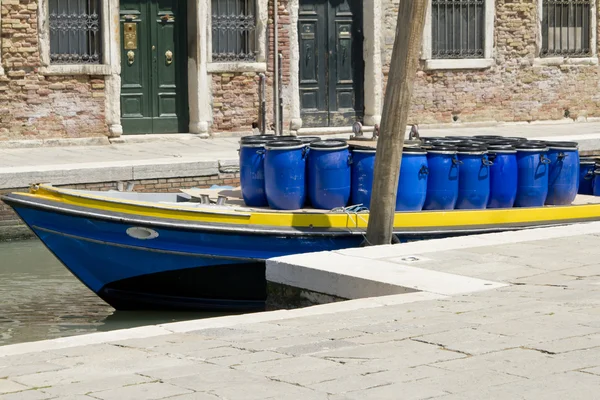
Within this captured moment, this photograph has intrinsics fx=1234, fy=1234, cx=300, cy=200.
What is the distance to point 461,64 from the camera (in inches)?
768

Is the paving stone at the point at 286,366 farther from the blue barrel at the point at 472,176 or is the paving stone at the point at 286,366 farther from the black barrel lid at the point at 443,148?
the blue barrel at the point at 472,176

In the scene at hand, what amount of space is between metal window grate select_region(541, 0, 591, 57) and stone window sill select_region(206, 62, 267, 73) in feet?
17.9

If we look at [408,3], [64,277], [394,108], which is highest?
[408,3]

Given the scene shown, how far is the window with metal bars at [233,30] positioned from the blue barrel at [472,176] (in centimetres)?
796

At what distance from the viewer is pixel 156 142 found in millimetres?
16875

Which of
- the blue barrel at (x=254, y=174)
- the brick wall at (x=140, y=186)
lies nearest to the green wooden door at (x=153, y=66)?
the brick wall at (x=140, y=186)

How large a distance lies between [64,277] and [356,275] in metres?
4.90

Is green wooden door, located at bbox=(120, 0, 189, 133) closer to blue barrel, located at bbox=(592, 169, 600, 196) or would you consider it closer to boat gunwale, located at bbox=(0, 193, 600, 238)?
boat gunwale, located at bbox=(0, 193, 600, 238)

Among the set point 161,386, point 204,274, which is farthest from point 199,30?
point 161,386

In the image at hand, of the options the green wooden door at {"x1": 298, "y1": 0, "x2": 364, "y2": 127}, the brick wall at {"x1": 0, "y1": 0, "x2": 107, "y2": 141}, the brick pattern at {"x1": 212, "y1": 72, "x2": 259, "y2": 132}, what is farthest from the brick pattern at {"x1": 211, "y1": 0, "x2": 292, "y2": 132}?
the brick wall at {"x1": 0, "y1": 0, "x2": 107, "y2": 141}

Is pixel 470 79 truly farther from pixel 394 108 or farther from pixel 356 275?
pixel 356 275

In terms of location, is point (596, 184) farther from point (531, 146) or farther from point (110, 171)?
point (110, 171)

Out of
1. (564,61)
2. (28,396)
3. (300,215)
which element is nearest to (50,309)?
(300,215)

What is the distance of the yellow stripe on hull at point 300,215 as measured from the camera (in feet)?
31.0
